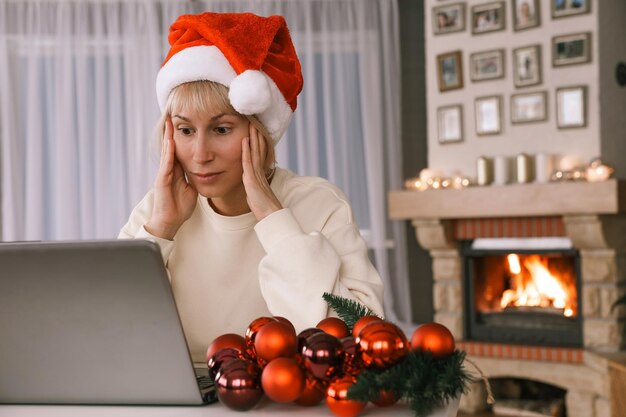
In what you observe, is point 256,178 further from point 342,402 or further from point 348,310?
point 342,402

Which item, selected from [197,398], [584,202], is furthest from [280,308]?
[584,202]

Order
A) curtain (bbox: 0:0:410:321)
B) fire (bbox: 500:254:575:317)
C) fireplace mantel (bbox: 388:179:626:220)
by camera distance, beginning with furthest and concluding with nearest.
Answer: curtain (bbox: 0:0:410:321) → fire (bbox: 500:254:575:317) → fireplace mantel (bbox: 388:179:626:220)

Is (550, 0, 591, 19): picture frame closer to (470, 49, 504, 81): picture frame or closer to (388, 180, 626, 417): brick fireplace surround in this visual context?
(470, 49, 504, 81): picture frame

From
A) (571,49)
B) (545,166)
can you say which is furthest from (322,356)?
(571,49)

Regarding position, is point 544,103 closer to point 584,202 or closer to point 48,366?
point 584,202

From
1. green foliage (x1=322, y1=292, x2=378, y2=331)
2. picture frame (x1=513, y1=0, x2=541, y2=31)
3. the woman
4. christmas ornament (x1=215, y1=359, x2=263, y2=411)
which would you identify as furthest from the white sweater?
picture frame (x1=513, y1=0, x2=541, y2=31)

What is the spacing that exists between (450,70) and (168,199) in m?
3.25

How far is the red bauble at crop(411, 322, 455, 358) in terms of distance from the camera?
2.69 feet

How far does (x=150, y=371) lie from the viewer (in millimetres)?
846

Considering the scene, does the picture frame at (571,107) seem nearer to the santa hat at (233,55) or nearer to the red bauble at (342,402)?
the santa hat at (233,55)

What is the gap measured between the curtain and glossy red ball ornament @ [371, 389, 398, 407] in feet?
13.9

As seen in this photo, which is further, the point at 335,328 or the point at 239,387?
the point at 335,328

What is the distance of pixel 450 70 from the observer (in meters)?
4.52

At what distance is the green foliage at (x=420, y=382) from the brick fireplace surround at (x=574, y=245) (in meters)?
2.99
